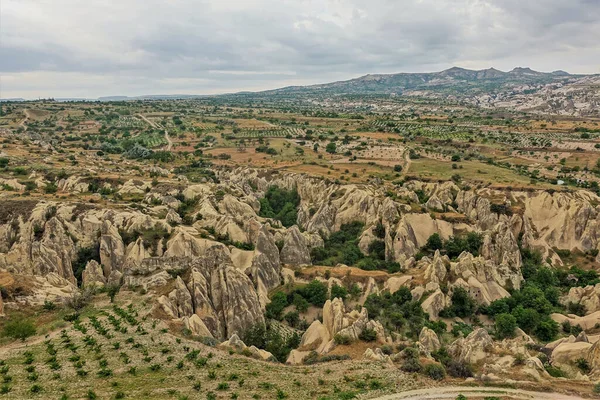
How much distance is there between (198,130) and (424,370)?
151948 millimetres

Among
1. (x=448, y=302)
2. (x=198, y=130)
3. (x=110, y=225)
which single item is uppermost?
(x=198, y=130)

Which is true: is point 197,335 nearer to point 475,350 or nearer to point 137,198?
point 475,350

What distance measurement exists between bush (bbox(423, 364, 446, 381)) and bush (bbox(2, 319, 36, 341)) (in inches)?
1015

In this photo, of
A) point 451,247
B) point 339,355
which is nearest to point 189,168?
point 451,247

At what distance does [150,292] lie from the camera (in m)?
36.8

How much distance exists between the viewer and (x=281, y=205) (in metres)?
88.1

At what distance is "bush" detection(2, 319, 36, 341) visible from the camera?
1118 inches

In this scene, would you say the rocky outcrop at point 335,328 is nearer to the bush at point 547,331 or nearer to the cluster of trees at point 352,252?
the bush at point 547,331

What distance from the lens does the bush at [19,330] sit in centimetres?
2841

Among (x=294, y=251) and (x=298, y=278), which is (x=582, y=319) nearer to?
(x=298, y=278)

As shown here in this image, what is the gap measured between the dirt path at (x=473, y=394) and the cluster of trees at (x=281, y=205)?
184 feet

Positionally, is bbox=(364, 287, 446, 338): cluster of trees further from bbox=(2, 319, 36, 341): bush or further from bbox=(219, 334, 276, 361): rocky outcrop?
bbox=(2, 319, 36, 341): bush

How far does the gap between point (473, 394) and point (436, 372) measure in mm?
2373

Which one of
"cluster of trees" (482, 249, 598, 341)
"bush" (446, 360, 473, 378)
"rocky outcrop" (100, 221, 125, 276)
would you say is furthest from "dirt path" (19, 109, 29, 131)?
"bush" (446, 360, 473, 378)
